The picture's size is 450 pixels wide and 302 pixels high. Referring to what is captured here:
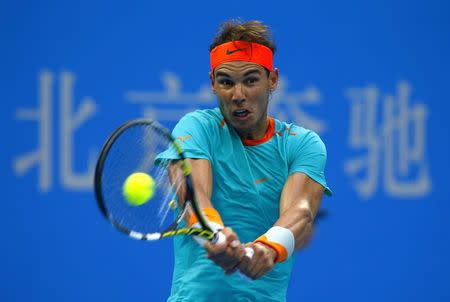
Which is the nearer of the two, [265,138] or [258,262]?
[258,262]

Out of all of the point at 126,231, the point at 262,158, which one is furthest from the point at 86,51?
the point at 126,231

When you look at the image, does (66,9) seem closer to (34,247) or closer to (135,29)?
(135,29)

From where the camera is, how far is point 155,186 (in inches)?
114

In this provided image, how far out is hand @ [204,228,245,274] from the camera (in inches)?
108

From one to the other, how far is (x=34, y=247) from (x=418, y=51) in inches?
106

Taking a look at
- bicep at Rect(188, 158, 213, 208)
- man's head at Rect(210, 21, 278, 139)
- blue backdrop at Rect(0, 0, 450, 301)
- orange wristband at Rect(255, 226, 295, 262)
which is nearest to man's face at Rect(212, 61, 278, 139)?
man's head at Rect(210, 21, 278, 139)

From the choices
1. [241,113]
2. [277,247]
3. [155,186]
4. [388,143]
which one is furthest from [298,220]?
[388,143]

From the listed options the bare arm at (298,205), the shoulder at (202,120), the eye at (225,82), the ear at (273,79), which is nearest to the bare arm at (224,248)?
the bare arm at (298,205)

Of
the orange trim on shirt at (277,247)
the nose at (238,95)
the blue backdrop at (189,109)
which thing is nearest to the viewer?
the orange trim on shirt at (277,247)

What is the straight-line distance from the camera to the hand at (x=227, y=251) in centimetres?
273

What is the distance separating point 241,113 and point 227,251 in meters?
0.63

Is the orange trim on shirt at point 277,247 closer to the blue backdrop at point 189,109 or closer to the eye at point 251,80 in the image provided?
the eye at point 251,80

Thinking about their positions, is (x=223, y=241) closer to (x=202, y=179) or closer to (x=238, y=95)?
(x=202, y=179)

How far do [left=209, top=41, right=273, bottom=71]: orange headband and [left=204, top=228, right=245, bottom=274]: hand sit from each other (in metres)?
0.73
